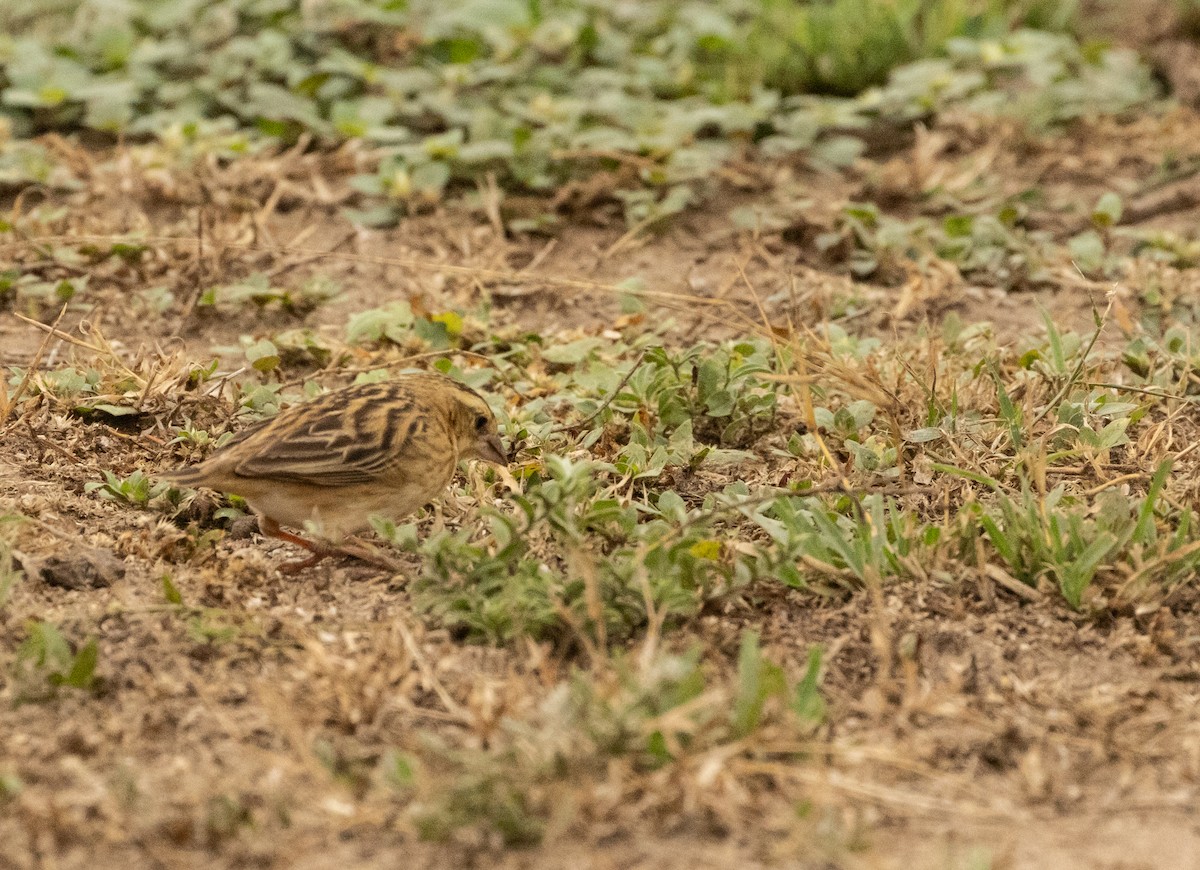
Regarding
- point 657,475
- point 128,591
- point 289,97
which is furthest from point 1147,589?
point 289,97

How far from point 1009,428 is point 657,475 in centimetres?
121

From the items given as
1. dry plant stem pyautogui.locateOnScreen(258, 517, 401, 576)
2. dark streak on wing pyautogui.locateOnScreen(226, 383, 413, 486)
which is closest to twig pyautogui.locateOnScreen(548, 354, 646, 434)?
dark streak on wing pyautogui.locateOnScreen(226, 383, 413, 486)

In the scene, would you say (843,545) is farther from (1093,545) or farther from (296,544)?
(296,544)

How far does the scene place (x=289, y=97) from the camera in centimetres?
892

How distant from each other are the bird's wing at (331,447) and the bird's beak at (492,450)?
39 centimetres

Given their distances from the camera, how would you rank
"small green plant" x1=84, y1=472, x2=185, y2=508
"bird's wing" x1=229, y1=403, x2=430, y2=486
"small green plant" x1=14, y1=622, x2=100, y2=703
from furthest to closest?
"small green plant" x1=84, y1=472, x2=185, y2=508
"bird's wing" x1=229, y1=403, x2=430, y2=486
"small green plant" x1=14, y1=622, x2=100, y2=703

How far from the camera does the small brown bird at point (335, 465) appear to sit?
491 cm

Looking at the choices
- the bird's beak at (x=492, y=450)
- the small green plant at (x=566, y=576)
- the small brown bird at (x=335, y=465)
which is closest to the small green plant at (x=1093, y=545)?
the small green plant at (x=566, y=576)

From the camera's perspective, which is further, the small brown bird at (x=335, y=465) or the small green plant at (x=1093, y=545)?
the small brown bird at (x=335, y=465)

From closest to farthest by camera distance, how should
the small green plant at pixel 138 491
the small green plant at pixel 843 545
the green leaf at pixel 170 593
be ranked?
the green leaf at pixel 170 593
the small green plant at pixel 843 545
the small green plant at pixel 138 491

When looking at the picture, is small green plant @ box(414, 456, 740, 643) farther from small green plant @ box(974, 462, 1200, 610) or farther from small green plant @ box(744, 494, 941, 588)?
small green plant @ box(974, 462, 1200, 610)

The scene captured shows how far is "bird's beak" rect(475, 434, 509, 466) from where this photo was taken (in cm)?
550

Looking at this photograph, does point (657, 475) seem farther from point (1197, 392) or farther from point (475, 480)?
point (1197, 392)

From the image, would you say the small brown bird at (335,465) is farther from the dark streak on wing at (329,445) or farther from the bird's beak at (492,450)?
the bird's beak at (492,450)
